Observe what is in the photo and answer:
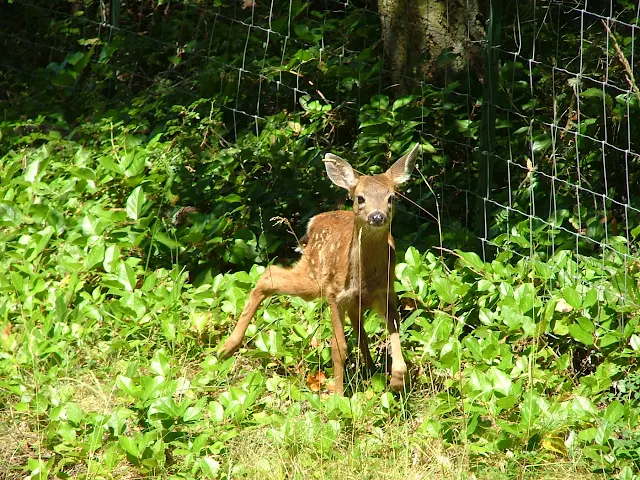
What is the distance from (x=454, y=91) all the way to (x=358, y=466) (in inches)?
130

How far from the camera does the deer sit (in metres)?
5.75

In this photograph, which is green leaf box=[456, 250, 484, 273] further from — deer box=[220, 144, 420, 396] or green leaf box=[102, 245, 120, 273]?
green leaf box=[102, 245, 120, 273]

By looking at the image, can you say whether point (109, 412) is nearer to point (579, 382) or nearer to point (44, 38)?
point (579, 382)

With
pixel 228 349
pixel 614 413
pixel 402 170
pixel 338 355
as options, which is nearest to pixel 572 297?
pixel 614 413

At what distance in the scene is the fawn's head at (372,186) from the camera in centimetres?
575

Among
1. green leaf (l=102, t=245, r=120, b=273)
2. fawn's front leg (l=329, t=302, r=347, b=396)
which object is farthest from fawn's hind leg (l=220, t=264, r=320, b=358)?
green leaf (l=102, t=245, r=120, b=273)

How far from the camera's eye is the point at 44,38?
34.9ft

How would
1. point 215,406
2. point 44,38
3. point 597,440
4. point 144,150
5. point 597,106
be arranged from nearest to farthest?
point 597,440 → point 215,406 → point 597,106 → point 144,150 → point 44,38

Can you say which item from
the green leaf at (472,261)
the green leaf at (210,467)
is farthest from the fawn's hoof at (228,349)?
the green leaf at (472,261)

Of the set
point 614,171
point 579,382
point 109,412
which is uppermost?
point 614,171

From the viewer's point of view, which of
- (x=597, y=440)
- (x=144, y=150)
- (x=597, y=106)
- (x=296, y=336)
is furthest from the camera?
(x=144, y=150)

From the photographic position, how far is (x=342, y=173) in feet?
20.2

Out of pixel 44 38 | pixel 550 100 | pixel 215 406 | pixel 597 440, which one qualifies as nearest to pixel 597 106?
pixel 550 100

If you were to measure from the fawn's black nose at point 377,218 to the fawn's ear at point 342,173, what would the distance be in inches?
18.9
